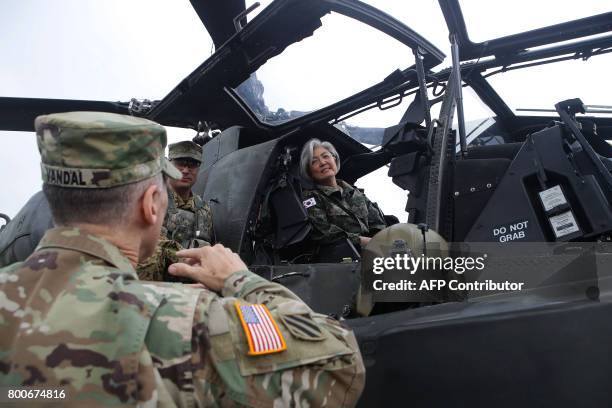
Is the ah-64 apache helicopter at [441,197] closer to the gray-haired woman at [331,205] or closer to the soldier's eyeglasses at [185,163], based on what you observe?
the gray-haired woman at [331,205]

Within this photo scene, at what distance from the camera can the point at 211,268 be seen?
110 cm

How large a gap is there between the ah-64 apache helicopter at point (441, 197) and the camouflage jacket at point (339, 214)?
10cm

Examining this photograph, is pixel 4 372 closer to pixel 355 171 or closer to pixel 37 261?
pixel 37 261

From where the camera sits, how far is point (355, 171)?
3875 mm

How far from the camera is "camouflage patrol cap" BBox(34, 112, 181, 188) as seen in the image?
3.01 ft

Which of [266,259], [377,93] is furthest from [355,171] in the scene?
[266,259]

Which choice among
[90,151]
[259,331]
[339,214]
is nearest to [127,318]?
[259,331]

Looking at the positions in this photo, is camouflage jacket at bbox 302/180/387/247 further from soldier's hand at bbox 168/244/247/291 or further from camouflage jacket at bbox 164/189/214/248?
soldier's hand at bbox 168/244/247/291

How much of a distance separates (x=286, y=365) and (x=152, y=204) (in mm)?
374

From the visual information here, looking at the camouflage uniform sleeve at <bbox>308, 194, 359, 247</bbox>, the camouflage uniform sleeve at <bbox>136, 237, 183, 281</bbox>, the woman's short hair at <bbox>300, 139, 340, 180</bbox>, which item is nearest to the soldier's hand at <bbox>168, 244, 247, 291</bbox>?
the camouflage uniform sleeve at <bbox>136, 237, 183, 281</bbox>

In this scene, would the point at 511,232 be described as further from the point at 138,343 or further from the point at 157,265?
the point at 138,343

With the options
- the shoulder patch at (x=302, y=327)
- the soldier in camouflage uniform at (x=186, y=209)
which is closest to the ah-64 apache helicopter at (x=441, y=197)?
the soldier in camouflage uniform at (x=186, y=209)

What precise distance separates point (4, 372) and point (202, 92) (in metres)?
2.83

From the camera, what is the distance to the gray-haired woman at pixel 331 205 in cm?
292
